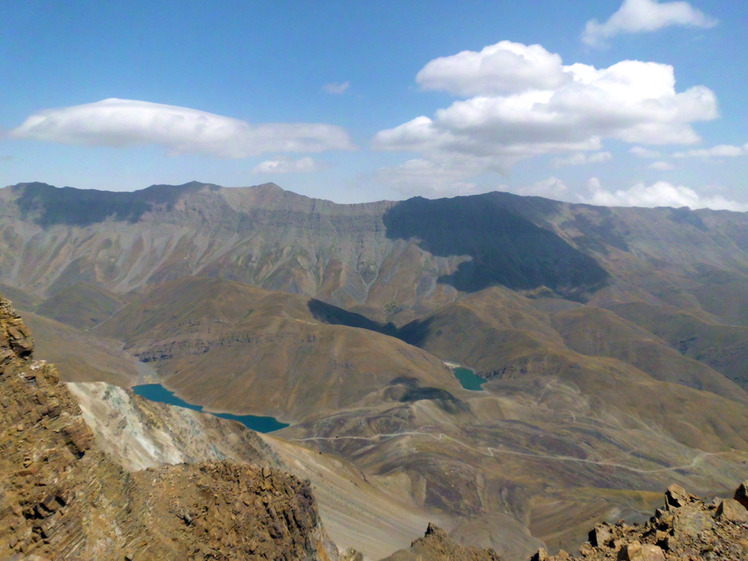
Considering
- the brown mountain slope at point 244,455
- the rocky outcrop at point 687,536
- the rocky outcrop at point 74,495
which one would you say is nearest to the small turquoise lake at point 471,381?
the brown mountain slope at point 244,455

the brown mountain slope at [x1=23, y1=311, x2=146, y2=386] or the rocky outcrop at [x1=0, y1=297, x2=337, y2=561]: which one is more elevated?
the rocky outcrop at [x1=0, y1=297, x2=337, y2=561]

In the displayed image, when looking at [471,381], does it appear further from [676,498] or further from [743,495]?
[743,495]

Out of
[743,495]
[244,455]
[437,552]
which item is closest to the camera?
[743,495]

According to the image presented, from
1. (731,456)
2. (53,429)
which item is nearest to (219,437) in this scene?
(53,429)

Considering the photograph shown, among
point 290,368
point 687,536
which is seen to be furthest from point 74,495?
point 290,368

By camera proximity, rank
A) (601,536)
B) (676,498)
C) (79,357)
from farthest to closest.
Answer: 1. (79,357)
2. (601,536)
3. (676,498)

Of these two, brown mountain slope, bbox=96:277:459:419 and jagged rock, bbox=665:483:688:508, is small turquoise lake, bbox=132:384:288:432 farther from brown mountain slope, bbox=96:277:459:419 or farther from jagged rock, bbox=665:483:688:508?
jagged rock, bbox=665:483:688:508

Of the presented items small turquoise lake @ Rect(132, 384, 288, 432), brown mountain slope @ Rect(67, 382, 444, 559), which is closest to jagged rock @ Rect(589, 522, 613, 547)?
brown mountain slope @ Rect(67, 382, 444, 559)
